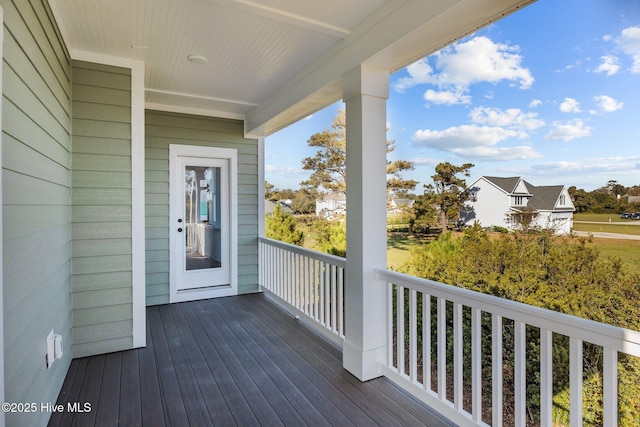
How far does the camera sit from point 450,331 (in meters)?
2.83

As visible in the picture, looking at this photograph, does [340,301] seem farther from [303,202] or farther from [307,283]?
[303,202]

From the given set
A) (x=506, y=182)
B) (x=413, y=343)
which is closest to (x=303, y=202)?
(x=413, y=343)

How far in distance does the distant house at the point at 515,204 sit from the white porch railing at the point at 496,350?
60 centimetres

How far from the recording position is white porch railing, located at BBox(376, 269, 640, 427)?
1.39 meters

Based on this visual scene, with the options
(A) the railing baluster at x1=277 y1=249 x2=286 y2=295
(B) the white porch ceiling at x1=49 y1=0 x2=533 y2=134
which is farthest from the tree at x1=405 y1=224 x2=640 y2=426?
(A) the railing baluster at x1=277 y1=249 x2=286 y2=295

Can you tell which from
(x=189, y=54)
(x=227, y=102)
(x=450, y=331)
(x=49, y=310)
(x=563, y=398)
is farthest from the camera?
(x=227, y=102)

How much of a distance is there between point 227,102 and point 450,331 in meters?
3.51

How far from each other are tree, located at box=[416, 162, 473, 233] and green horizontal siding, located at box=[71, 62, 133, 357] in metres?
2.63

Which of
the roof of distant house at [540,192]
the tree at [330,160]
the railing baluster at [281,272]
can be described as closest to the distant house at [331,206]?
the tree at [330,160]

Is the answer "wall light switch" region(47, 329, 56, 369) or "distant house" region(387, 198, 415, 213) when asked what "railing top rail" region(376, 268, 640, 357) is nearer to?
"distant house" region(387, 198, 415, 213)

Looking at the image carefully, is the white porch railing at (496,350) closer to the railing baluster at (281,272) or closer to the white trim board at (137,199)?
the railing baluster at (281,272)

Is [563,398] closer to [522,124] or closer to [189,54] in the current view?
[522,124]

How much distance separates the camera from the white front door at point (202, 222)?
15.2 feet

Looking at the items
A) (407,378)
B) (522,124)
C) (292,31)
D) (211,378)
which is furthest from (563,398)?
(292,31)
